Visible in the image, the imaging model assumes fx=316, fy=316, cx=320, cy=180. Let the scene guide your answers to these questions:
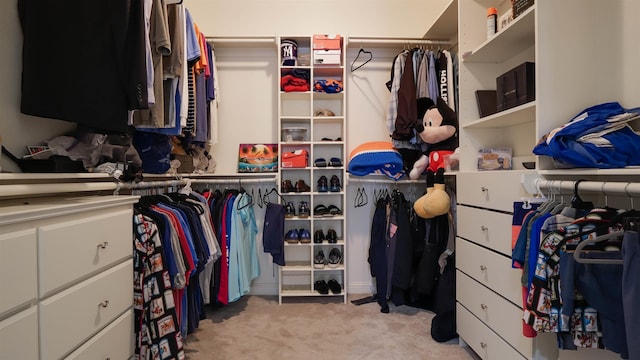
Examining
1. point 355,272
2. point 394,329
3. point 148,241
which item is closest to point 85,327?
point 148,241

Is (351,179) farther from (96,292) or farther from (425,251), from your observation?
(96,292)

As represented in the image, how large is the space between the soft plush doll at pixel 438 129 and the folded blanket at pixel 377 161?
26cm

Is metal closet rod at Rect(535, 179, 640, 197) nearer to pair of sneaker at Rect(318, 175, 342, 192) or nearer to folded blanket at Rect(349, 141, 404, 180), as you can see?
folded blanket at Rect(349, 141, 404, 180)

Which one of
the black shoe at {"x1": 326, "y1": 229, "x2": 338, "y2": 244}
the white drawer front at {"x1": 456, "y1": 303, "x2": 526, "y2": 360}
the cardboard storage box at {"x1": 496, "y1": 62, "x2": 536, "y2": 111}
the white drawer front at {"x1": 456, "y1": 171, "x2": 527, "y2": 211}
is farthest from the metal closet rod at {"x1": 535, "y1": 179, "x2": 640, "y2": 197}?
the black shoe at {"x1": 326, "y1": 229, "x2": 338, "y2": 244}

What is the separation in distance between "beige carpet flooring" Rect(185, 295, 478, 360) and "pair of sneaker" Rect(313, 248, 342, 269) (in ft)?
1.00

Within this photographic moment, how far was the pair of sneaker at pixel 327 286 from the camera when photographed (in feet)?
8.95

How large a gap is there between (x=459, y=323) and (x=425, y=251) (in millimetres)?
558

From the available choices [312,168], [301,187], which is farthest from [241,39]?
[301,187]

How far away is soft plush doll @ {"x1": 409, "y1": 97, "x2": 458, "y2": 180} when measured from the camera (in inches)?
96.7

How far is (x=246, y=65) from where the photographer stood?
301 centimetres

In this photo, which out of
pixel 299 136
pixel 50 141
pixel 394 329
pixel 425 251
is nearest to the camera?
pixel 50 141

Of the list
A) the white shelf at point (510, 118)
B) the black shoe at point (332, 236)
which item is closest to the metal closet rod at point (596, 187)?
the white shelf at point (510, 118)

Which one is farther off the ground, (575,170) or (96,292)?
(575,170)

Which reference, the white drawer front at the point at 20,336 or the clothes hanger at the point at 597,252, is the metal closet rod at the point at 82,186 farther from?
the clothes hanger at the point at 597,252
